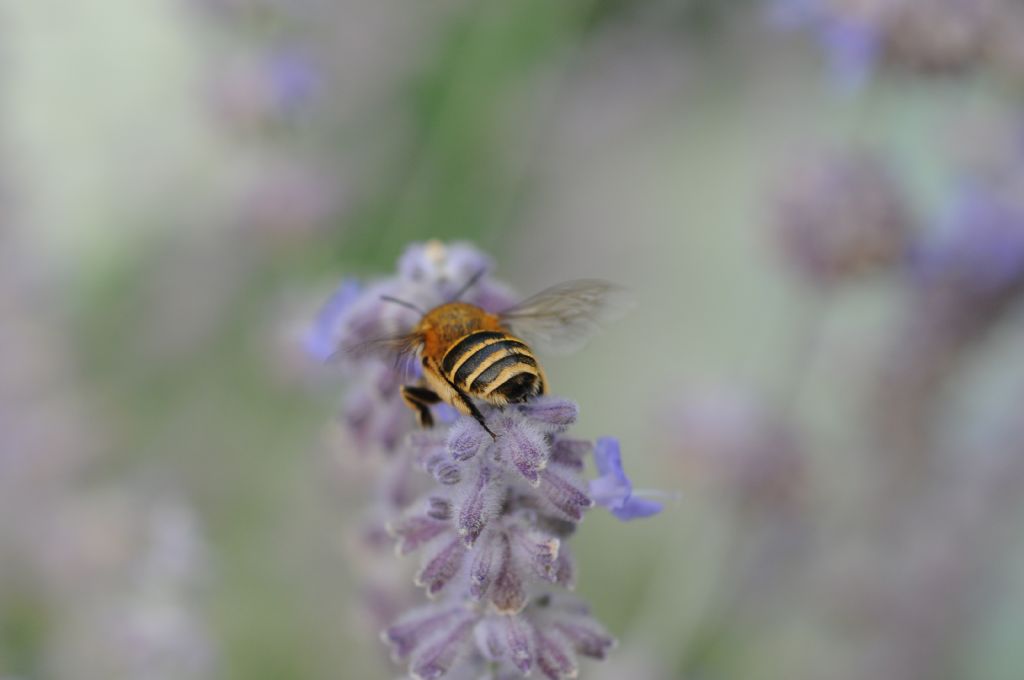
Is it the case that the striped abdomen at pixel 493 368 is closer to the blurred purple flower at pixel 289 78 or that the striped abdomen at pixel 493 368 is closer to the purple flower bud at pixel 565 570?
the purple flower bud at pixel 565 570

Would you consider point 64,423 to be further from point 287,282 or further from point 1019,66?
point 1019,66

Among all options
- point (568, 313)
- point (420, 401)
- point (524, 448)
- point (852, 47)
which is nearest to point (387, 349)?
point (420, 401)

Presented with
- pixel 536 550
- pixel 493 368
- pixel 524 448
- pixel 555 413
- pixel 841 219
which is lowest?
pixel 536 550

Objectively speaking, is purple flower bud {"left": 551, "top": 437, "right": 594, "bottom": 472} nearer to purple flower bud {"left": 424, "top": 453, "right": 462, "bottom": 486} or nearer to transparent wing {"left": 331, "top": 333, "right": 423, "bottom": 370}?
purple flower bud {"left": 424, "top": 453, "right": 462, "bottom": 486}

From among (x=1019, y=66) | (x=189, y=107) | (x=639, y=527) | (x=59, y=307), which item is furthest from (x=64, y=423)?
(x=1019, y=66)

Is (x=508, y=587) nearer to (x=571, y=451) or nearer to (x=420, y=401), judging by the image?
(x=571, y=451)

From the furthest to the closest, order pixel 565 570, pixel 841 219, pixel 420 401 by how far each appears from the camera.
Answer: pixel 841 219 → pixel 420 401 → pixel 565 570

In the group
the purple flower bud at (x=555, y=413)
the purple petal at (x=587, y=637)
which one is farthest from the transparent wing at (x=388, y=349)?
the purple petal at (x=587, y=637)
